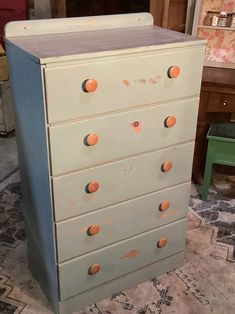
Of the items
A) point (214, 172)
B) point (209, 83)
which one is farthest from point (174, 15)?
point (214, 172)

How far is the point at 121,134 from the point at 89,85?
24 cm

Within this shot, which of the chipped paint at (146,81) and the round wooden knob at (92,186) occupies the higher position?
the chipped paint at (146,81)

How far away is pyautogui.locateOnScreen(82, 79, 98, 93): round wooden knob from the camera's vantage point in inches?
47.1

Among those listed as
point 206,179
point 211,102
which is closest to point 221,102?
point 211,102

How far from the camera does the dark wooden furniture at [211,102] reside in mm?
2230

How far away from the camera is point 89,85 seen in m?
1.20

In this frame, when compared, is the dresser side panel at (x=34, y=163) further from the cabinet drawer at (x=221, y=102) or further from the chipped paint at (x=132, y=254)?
the cabinet drawer at (x=221, y=102)

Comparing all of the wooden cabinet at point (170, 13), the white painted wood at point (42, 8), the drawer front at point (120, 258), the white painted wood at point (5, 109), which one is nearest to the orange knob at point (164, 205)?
the drawer front at point (120, 258)

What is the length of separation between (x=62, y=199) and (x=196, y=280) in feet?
2.72

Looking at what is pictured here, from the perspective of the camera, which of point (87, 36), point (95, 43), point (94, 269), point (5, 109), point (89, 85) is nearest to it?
point (89, 85)

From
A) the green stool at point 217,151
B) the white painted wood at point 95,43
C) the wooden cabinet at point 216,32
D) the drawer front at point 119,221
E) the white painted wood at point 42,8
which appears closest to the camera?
the white painted wood at point 95,43

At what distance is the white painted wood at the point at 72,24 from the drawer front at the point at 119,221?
71cm

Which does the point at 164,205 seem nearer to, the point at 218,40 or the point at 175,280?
the point at 175,280

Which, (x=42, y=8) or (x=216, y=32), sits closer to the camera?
(x=216, y=32)
